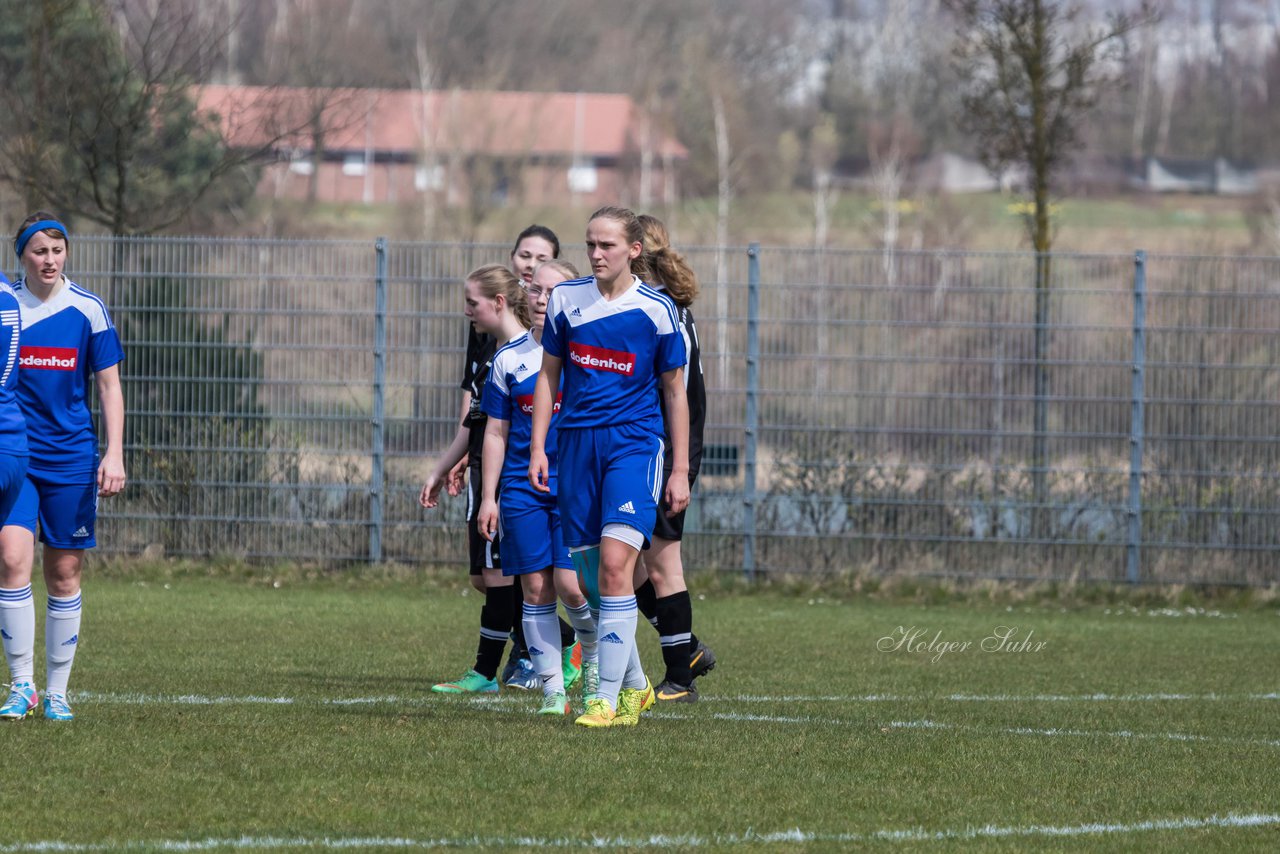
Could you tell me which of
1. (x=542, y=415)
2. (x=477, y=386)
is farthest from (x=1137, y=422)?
(x=542, y=415)

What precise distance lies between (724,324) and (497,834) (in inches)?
381

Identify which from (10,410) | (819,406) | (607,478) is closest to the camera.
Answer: (10,410)

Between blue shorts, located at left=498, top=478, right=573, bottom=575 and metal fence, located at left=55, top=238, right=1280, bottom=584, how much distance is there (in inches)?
257

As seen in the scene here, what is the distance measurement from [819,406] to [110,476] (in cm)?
816

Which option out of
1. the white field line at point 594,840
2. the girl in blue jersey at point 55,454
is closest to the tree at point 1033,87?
the girl in blue jersey at point 55,454

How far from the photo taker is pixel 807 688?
8.41 m

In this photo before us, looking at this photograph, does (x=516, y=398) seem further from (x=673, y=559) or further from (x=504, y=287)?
(x=673, y=559)

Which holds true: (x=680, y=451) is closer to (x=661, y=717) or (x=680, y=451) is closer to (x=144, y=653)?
(x=661, y=717)

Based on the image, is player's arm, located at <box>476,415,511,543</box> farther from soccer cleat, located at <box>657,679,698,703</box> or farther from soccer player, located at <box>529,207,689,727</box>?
soccer cleat, located at <box>657,679,698,703</box>

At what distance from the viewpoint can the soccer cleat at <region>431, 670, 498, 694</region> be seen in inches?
316

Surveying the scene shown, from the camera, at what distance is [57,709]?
264 inches

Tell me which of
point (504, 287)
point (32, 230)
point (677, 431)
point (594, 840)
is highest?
point (32, 230)

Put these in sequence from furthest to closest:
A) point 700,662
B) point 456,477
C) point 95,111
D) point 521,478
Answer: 1. point 95,111
2. point 456,477
3. point 700,662
4. point 521,478

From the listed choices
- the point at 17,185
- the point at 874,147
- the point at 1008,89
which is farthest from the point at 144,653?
the point at 874,147
